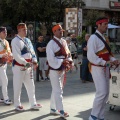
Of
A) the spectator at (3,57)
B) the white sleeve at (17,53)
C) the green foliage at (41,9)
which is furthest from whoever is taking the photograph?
the green foliage at (41,9)

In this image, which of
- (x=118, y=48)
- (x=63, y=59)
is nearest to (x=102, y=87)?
(x=63, y=59)

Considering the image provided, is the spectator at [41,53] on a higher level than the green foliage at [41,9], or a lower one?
lower

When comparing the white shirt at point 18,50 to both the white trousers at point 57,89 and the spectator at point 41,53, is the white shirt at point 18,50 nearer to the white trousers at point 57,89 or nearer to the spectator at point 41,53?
the white trousers at point 57,89

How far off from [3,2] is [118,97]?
1148 inches

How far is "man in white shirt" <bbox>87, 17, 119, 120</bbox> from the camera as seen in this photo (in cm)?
627

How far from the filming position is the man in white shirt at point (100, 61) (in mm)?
6270

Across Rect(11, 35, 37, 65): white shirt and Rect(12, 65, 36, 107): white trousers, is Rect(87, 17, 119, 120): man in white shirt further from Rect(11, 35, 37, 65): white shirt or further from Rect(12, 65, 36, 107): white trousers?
Rect(12, 65, 36, 107): white trousers

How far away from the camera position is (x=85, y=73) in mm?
13047

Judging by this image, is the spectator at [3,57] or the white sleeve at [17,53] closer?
the white sleeve at [17,53]

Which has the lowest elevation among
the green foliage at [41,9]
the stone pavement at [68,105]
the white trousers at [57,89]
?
the stone pavement at [68,105]

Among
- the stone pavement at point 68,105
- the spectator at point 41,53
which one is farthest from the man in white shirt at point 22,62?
the spectator at point 41,53

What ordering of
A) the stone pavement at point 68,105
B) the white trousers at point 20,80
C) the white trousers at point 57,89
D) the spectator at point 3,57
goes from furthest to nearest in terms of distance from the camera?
the spectator at point 3,57
the white trousers at point 20,80
the stone pavement at point 68,105
the white trousers at point 57,89

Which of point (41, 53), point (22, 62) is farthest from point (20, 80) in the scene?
point (41, 53)

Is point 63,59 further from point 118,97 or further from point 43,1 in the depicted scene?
point 43,1
